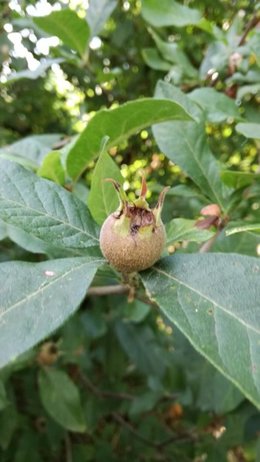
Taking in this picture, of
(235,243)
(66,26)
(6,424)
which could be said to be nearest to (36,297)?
(235,243)

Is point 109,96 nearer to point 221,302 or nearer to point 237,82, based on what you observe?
point 237,82

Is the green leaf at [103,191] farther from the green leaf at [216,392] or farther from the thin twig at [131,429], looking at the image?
the thin twig at [131,429]

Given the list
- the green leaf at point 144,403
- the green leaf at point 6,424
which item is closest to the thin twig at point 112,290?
the green leaf at point 6,424

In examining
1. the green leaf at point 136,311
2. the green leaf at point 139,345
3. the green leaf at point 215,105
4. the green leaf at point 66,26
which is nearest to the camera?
the green leaf at point 215,105

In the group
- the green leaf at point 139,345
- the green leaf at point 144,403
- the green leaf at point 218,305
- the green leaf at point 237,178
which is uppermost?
the green leaf at point 218,305

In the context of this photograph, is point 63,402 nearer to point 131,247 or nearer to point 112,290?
point 112,290

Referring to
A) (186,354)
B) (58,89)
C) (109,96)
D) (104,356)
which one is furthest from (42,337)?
(58,89)
